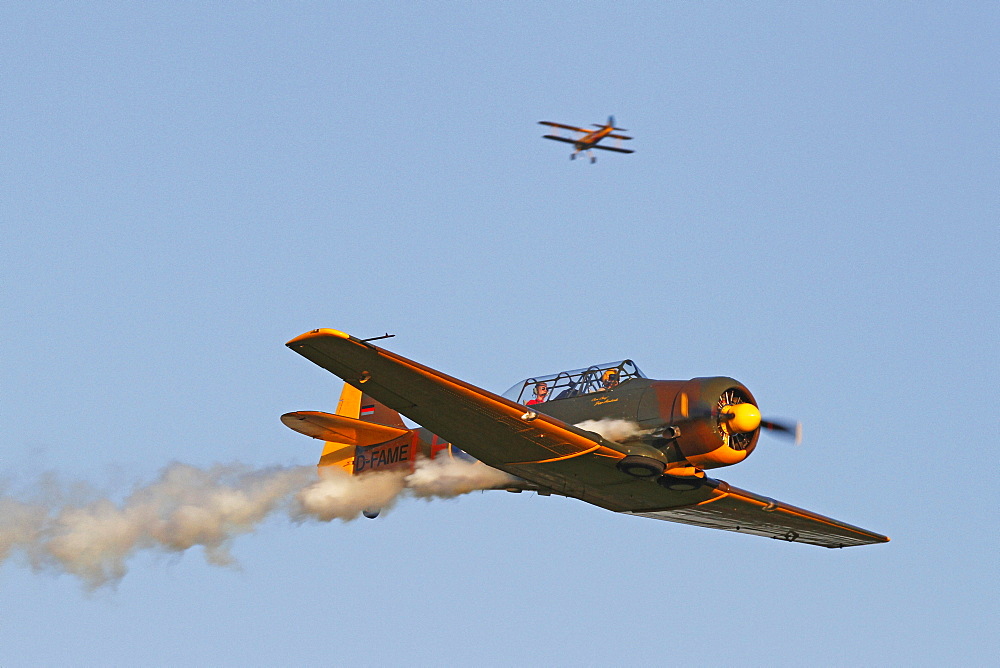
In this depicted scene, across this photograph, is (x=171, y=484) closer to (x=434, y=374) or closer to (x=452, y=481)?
(x=452, y=481)

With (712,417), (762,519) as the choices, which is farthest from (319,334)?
(762,519)

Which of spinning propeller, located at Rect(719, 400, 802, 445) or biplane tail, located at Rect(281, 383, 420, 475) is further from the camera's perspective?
biplane tail, located at Rect(281, 383, 420, 475)

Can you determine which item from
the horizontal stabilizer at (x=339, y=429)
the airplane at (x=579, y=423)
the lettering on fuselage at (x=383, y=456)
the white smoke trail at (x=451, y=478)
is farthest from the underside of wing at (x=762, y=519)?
the horizontal stabilizer at (x=339, y=429)

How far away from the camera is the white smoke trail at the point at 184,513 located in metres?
27.7

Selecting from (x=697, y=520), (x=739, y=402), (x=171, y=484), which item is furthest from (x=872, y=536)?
(x=171, y=484)

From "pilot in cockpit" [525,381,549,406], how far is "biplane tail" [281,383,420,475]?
2939 mm

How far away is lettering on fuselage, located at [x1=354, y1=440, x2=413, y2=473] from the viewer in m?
27.4

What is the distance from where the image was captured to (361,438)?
1094 inches

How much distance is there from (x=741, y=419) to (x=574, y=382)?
124 inches

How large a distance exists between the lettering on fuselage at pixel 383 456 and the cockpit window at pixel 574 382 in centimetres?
280

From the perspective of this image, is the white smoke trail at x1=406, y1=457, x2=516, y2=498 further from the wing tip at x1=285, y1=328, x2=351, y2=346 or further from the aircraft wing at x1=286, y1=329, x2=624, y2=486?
the wing tip at x1=285, y1=328, x2=351, y2=346

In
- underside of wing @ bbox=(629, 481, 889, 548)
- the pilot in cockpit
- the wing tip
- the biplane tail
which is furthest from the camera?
underside of wing @ bbox=(629, 481, 889, 548)

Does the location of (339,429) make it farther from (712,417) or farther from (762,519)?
(762,519)

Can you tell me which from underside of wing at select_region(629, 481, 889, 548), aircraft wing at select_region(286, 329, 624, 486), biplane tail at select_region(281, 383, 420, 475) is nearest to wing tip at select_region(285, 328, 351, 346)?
aircraft wing at select_region(286, 329, 624, 486)
